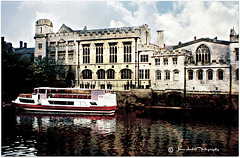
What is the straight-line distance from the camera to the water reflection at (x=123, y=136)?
2045cm

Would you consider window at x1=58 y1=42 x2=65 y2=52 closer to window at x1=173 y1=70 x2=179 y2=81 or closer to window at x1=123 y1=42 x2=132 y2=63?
window at x1=123 y1=42 x2=132 y2=63

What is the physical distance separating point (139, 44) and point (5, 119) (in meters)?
29.6

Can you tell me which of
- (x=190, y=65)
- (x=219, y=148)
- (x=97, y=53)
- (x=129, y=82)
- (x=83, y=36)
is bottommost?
(x=219, y=148)

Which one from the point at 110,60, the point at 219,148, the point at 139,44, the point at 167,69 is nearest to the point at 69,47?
the point at 110,60

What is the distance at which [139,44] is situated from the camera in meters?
50.1

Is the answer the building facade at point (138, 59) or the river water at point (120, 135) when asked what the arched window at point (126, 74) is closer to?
the building facade at point (138, 59)

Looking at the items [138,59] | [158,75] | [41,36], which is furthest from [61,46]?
[158,75]

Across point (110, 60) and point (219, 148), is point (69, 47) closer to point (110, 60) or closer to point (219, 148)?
point (110, 60)

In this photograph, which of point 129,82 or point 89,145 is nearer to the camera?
point 89,145

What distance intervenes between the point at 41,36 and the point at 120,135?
3982 cm

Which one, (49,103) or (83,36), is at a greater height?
(83,36)

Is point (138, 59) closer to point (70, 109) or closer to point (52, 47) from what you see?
point (70, 109)

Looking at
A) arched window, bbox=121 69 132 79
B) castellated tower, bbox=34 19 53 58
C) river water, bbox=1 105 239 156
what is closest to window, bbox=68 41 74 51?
castellated tower, bbox=34 19 53 58

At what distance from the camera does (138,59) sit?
49.8m
